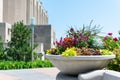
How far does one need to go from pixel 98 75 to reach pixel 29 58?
558 inches

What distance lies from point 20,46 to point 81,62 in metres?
14.5

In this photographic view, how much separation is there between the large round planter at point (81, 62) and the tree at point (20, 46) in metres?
13.1

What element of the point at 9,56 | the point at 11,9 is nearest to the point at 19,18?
the point at 11,9

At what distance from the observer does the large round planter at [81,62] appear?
529 centimetres

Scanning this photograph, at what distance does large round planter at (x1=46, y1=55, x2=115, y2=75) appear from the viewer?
17.3ft

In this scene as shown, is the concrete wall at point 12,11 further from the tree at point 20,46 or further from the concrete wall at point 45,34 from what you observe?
the tree at point 20,46

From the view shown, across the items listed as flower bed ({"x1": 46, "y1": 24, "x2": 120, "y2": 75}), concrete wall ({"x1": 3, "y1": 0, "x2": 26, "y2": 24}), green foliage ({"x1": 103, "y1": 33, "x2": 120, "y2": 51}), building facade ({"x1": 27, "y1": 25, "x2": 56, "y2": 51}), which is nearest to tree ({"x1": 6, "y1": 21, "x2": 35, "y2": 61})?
green foliage ({"x1": 103, "y1": 33, "x2": 120, "y2": 51})

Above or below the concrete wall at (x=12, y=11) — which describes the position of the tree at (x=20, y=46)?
below

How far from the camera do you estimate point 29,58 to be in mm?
18922

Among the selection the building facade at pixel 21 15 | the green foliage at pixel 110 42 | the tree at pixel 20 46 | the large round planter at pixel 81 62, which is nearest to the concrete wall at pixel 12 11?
the building facade at pixel 21 15

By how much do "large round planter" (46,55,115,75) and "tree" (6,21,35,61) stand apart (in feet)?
42.8

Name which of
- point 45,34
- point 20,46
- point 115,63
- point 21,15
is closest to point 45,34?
point 45,34

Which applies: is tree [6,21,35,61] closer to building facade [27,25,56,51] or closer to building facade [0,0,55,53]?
building facade [27,25,56,51]

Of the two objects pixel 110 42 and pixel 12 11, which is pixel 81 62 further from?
pixel 12 11
